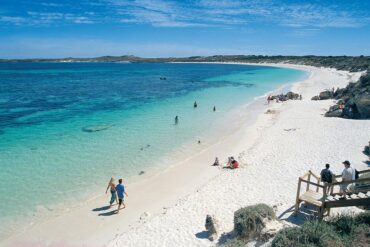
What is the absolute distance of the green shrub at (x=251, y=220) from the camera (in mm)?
8898

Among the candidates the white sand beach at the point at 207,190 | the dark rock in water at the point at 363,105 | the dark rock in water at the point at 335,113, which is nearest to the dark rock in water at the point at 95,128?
the white sand beach at the point at 207,190

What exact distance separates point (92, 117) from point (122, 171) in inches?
617

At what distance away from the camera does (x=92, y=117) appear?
30.7 m

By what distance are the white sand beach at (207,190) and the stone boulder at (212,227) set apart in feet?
0.65

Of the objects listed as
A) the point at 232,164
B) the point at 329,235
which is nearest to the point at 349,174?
the point at 329,235

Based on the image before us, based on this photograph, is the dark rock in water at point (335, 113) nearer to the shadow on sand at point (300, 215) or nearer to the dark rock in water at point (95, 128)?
the shadow on sand at point (300, 215)

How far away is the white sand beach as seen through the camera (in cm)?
1056

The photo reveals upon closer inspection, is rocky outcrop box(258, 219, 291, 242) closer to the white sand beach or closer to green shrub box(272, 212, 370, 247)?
green shrub box(272, 212, 370, 247)

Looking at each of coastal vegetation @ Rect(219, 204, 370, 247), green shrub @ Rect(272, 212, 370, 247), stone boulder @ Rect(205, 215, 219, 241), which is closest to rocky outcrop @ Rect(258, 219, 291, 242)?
coastal vegetation @ Rect(219, 204, 370, 247)

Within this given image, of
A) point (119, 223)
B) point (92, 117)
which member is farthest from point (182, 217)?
point (92, 117)

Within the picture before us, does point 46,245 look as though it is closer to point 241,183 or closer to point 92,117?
point 241,183

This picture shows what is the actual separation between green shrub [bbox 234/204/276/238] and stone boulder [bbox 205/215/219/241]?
2.29 feet

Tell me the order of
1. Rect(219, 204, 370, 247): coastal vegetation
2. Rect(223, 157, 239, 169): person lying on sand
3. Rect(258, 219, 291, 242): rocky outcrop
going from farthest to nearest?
Rect(223, 157, 239, 169): person lying on sand → Rect(258, 219, 291, 242): rocky outcrop → Rect(219, 204, 370, 247): coastal vegetation

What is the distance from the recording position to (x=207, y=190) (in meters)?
13.6
